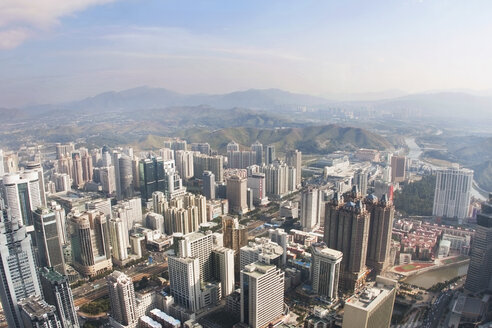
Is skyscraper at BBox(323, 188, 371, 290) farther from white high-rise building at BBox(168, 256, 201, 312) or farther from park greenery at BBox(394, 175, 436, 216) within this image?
park greenery at BBox(394, 175, 436, 216)

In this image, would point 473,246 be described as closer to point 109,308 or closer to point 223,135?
point 109,308

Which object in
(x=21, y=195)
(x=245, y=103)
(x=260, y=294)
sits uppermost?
(x=245, y=103)

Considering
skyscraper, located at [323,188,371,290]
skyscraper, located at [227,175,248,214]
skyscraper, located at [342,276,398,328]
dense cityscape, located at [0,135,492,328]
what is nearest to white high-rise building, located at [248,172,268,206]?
dense cityscape, located at [0,135,492,328]

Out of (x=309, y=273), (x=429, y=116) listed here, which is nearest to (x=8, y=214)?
(x=309, y=273)

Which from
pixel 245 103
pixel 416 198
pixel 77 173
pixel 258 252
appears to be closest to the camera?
pixel 258 252

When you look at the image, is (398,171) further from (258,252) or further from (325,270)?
(258,252)

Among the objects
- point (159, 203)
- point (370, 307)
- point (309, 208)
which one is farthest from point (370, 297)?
point (159, 203)

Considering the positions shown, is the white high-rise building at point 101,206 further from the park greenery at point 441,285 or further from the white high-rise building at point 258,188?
the park greenery at point 441,285
